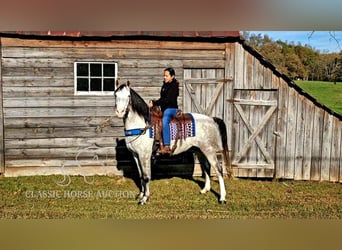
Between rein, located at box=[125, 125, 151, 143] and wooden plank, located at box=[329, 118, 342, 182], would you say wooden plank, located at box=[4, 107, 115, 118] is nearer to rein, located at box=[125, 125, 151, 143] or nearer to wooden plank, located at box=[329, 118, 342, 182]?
rein, located at box=[125, 125, 151, 143]

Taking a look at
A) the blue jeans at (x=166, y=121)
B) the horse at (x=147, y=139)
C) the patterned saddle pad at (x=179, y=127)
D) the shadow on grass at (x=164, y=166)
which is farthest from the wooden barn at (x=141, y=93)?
the blue jeans at (x=166, y=121)

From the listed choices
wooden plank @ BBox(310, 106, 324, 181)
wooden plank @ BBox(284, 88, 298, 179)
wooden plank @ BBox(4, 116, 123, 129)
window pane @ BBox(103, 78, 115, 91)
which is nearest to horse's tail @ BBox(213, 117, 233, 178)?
wooden plank @ BBox(284, 88, 298, 179)

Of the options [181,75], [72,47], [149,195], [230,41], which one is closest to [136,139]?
[149,195]

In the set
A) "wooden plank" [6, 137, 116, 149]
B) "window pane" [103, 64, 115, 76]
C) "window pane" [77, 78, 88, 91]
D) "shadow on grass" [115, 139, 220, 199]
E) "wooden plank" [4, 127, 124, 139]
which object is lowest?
"shadow on grass" [115, 139, 220, 199]

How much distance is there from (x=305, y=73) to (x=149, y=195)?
8.51 ft

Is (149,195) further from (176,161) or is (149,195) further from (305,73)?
(305,73)

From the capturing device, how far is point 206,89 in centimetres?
554

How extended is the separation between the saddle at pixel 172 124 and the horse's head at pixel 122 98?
17.8 inches

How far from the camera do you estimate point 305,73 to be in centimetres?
452

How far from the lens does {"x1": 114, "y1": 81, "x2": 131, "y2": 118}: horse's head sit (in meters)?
4.19

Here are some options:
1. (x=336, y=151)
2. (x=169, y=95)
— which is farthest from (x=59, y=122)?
(x=336, y=151)

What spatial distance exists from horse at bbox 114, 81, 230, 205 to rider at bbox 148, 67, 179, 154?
117 millimetres

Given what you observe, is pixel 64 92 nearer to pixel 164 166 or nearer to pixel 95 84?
pixel 95 84

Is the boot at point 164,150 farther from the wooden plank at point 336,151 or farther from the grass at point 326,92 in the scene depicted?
the wooden plank at point 336,151
